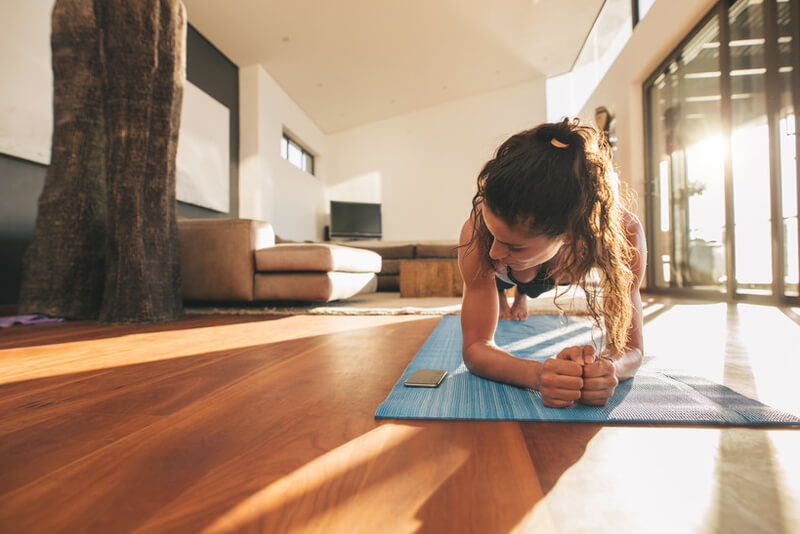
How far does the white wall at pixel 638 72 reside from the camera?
3.49 m

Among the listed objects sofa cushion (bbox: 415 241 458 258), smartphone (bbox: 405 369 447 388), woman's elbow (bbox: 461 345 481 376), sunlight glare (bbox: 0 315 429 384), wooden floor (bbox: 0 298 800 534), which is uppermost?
sofa cushion (bbox: 415 241 458 258)

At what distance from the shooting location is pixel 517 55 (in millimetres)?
6289

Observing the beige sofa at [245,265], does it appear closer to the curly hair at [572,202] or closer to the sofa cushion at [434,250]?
the curly hair at [572,202]

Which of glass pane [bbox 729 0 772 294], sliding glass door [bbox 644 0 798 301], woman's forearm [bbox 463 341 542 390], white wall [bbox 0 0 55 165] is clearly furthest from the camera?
glass pane [bbox 729 0 772 294]

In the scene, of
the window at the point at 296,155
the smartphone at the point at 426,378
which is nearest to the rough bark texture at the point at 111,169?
the smartphone at the point at 426,378

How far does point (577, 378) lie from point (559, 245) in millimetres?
263

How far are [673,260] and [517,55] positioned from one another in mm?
4187

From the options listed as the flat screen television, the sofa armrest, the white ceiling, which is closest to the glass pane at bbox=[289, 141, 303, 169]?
the white ceiling

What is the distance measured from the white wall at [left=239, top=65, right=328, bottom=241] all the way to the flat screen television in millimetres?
472

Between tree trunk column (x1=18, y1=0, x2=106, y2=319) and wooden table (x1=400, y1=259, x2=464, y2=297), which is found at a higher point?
tree trunk column (x1=18, y1=0, x2=106, y2=319)

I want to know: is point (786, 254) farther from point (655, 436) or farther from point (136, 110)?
point (136, 110)

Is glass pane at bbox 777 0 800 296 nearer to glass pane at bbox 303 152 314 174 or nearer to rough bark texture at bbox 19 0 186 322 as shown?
rough bark texture at bbox 19 0 186 322

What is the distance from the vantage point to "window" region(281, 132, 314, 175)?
20.6ft

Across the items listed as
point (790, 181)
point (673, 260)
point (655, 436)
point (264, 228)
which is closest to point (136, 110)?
point (264, 228)
